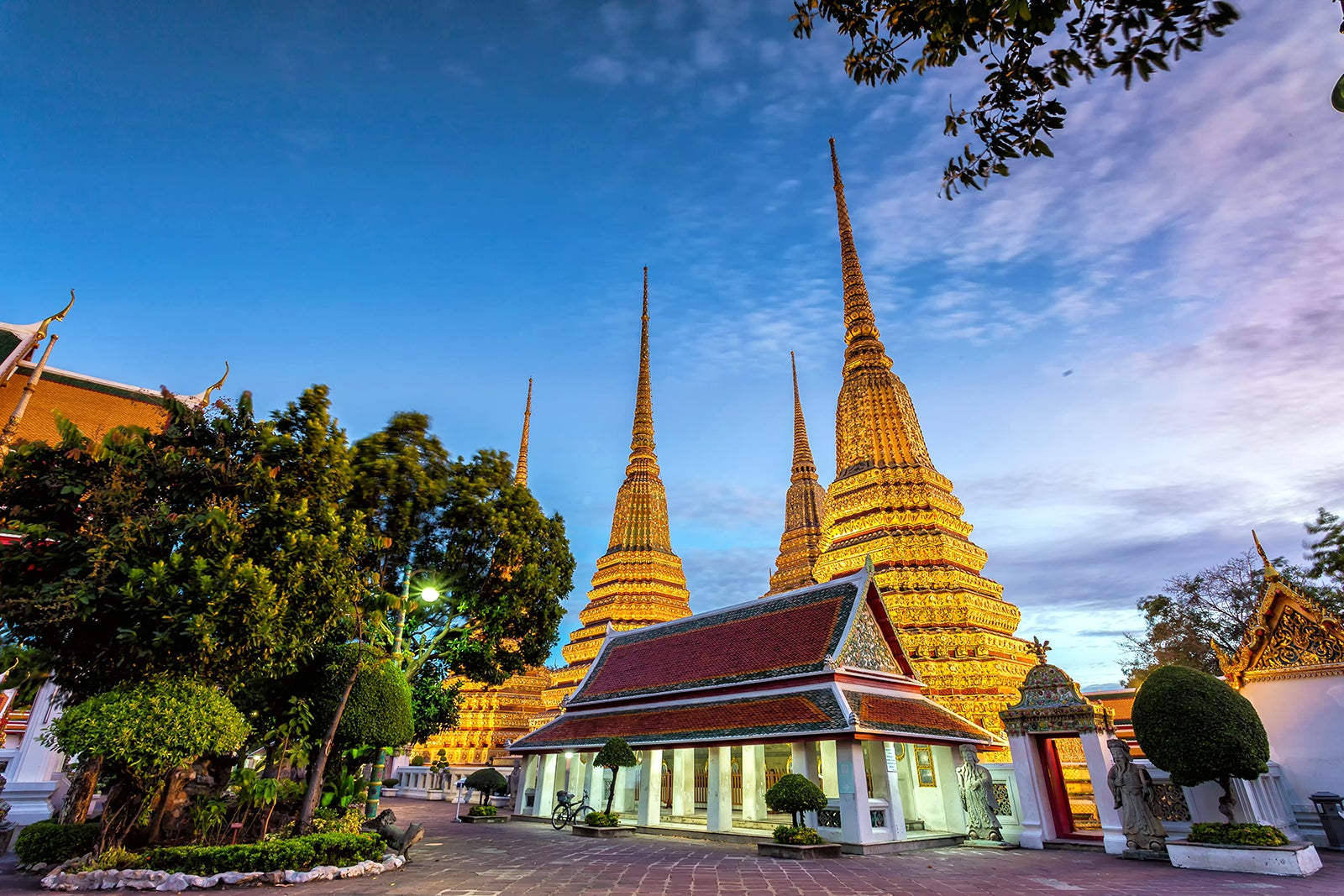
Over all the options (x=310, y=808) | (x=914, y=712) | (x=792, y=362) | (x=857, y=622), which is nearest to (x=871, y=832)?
(x=914, y=712)

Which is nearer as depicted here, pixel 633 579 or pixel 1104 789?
pixel 1104 789

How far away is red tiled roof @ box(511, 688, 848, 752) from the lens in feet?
45.4

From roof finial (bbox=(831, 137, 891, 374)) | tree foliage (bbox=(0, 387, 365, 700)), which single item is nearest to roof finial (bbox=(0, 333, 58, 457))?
tree foliage (bbox=(0, 387, 365, 700))

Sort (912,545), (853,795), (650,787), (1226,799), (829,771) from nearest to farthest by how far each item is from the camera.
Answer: (1226,799) → (853,795) → (829,771) → (650,787) → (912,545)

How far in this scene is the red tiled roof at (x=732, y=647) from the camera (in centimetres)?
1598

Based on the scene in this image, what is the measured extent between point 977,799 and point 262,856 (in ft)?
46.0

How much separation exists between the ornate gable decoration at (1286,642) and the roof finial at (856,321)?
19587mm

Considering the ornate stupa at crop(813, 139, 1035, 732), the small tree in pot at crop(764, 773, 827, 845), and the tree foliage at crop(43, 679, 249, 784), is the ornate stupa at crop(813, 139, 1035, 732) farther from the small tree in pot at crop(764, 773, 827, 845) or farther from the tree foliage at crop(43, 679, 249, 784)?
the tree foliage at crop(43, 679, 249, 784)

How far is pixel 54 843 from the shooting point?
9336 millimetres

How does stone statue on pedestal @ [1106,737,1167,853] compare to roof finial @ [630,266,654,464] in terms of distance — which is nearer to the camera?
stone statue on pedestal @ [1106,737,1167,853]

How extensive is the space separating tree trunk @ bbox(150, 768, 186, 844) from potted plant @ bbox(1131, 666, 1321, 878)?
50.9 ft

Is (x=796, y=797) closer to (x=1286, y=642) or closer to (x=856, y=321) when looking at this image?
(x=1286, y=642)

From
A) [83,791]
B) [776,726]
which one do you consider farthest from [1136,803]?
[83,791]

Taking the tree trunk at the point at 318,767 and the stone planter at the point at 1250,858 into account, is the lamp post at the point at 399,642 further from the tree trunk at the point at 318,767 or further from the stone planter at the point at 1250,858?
the stone planter at the point at 1250,858
